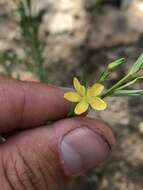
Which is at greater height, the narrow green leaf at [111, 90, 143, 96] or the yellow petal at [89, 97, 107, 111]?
the narrow green leaf at [111, 90, 143, 96]

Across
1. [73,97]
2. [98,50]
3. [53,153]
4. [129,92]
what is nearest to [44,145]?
[53,153]

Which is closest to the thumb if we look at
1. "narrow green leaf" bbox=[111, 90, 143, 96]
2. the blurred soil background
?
"narrow green leaf" bbox=[111, 90, 143, 96]

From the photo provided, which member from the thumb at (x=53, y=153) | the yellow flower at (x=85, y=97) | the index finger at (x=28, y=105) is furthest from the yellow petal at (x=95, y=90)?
the index finger at (x=28, y=105)

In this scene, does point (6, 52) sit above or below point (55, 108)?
below

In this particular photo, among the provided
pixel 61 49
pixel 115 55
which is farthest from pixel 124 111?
pixel 61 49

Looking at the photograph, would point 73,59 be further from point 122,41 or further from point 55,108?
point 55,108

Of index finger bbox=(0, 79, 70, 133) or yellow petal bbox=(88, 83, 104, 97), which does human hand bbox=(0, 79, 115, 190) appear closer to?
index finger bbox=(0, 79, 70, 133)

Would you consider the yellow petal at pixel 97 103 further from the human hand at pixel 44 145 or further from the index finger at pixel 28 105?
the index finger at pixel 28 105
